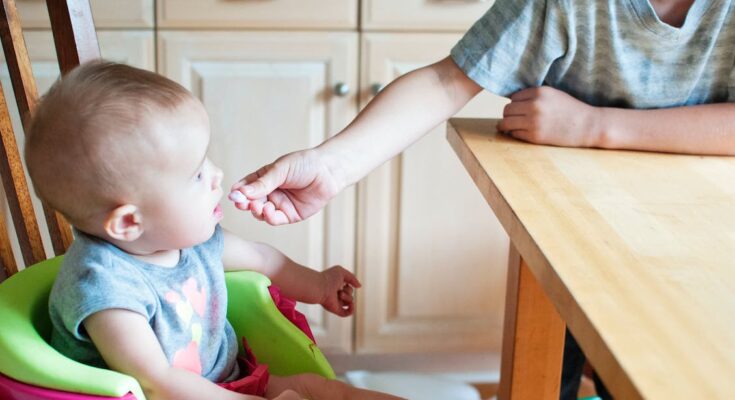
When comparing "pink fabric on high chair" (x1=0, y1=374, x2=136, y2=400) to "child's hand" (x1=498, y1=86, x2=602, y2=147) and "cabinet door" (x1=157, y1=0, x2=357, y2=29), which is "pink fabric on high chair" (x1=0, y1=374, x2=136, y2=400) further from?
"cabinet door" (x1=157, y1=0, x2=357, y2=29)

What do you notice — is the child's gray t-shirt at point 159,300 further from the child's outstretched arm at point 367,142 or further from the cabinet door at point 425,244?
the cabinet door at point 425,244

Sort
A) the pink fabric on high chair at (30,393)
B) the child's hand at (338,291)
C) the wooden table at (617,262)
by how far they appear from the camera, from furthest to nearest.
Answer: the child's hand at (338,291) < the pink fabric on high chair at (30,393) < the wooden table at (617,262)

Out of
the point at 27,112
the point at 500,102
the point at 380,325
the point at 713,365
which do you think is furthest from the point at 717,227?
the point at 380,325

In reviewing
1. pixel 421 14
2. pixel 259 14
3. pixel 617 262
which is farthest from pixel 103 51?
pixel 617 262

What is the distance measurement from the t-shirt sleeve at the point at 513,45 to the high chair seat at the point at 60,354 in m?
0.32

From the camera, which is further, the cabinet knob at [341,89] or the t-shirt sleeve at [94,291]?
the cabinet knob at [341,89]

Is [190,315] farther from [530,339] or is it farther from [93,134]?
[530,339]

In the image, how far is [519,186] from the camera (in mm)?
797

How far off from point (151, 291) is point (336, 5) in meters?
0.91

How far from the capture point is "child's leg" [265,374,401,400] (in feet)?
2.81

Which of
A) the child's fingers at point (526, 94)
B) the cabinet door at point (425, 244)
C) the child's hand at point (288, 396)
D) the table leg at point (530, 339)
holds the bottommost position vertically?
the cabinet door at point (425, 244)

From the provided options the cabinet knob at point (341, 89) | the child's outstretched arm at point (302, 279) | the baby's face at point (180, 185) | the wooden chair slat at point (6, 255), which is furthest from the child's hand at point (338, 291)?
the cabinet knob at point (341, 89)

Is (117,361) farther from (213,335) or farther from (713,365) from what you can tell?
(713,365)

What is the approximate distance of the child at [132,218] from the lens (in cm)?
75
